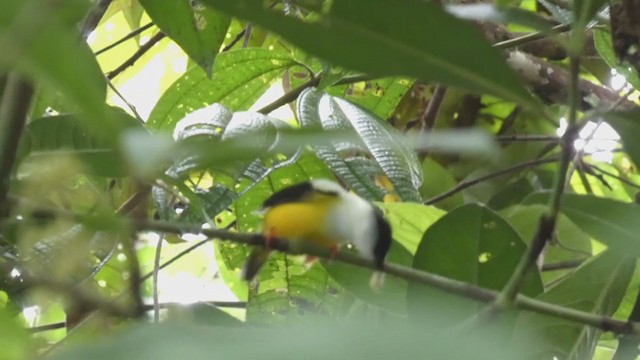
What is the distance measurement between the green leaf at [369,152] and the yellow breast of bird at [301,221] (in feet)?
0.18

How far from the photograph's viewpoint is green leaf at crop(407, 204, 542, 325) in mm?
867

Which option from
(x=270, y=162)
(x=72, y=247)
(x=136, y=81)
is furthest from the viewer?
(x=136, y=81)

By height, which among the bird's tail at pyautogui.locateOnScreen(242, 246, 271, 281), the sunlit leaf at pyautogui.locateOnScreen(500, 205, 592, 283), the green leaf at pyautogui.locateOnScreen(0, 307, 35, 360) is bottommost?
the sunlit leaf at pyautogui.locateOnScreen(500, 205, 592, 283)

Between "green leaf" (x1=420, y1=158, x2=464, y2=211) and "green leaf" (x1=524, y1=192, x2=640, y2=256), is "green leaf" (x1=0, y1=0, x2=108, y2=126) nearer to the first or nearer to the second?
"green leaf" (x1=524, y1=192, x2=640, y2=256)

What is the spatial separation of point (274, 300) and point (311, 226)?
167 millimetres

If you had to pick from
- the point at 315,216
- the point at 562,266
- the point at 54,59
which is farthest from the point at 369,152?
the point at 54,59

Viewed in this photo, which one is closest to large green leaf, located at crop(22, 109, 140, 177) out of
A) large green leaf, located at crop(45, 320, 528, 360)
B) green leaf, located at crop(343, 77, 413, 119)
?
large green leaf, located at crop(45, 320, 528, 360)

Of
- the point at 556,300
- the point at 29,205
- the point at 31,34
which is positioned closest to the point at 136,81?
the point at 556,300

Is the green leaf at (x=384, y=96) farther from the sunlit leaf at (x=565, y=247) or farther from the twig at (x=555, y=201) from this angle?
the twig at (x=555, y=201)

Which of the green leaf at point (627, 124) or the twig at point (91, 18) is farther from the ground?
the twig at point (91, 18)

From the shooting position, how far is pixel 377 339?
23 centimetres

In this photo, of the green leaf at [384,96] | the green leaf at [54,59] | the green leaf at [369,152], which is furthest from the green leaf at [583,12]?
the green leaf at [384,96]

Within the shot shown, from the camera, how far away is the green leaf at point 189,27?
103 cm

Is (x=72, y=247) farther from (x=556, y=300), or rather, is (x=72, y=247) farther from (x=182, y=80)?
(x=182, y=80)
